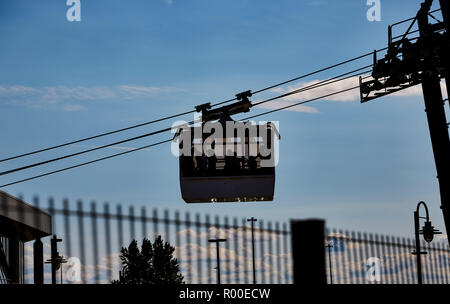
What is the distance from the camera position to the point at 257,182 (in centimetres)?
2309

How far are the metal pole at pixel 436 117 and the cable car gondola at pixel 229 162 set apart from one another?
21.3 feet

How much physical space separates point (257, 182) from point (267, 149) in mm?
1351

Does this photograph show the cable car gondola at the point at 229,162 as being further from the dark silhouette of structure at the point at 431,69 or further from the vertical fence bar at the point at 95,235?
the vertical fence bar at the point at 95,235

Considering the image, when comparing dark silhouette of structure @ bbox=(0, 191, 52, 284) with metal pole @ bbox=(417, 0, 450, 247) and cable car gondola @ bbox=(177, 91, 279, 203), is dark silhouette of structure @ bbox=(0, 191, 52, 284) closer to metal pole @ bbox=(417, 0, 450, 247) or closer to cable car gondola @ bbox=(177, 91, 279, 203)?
cable car gondola @ bbox=(177, 91, 279, 203)

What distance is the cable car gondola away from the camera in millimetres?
23078

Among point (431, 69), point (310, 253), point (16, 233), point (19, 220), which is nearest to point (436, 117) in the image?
point (431, 69)

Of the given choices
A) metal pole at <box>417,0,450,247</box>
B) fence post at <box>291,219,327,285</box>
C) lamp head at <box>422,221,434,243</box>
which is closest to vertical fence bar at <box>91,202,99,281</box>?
fence post at <box>291,219,327,285</box>

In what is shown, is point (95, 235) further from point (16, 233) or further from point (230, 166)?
point (16, 233)
